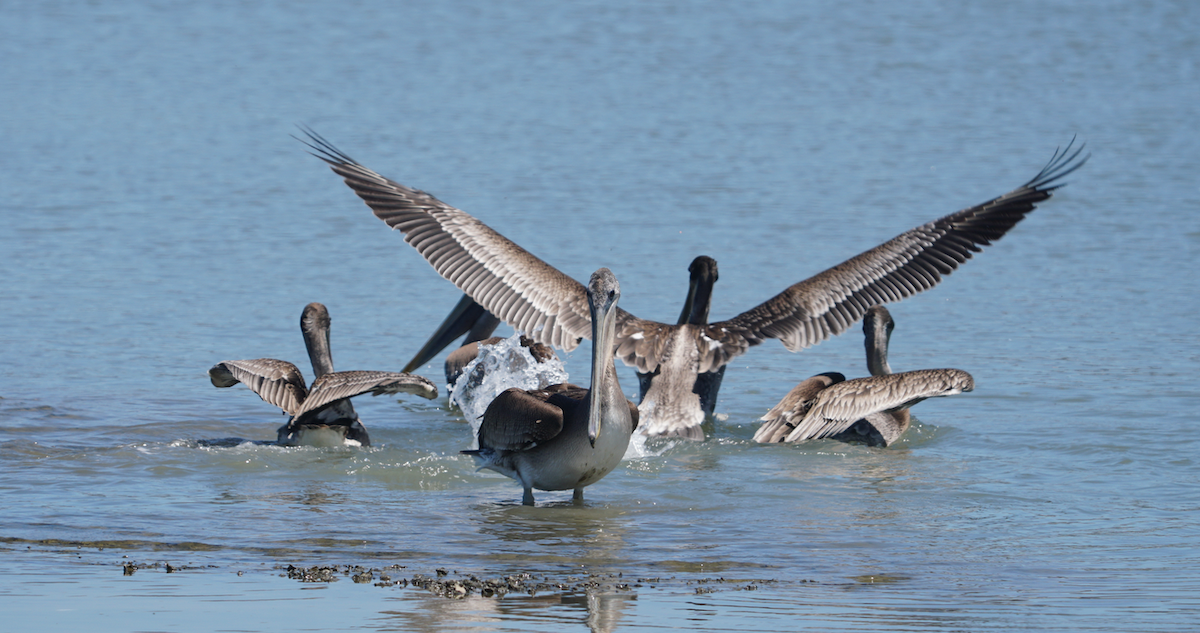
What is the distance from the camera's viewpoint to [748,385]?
32.3 feet

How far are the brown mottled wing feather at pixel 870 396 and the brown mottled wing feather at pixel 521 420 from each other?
6.21ft

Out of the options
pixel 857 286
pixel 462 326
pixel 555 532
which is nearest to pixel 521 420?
pixel 555 532

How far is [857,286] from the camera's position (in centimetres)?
913

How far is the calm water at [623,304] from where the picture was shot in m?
5.21

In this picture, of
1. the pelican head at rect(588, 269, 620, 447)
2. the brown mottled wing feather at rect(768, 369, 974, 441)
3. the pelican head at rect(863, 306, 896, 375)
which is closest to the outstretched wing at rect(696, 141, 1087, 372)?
the pelican head at rect(863, 306, 896, 375)

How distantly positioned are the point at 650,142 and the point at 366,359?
833 cm

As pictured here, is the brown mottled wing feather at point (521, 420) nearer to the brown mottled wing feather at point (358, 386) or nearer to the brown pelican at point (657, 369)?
the brown mottled wing feather at point (358, 386)

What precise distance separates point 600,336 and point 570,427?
1.68 feet

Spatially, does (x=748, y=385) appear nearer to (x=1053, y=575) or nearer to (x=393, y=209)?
(x=393, y=209)

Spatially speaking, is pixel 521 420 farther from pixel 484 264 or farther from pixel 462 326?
pixel 462 326

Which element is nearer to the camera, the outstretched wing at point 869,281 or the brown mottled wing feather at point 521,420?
the brown mottled wing feather at point 521,420

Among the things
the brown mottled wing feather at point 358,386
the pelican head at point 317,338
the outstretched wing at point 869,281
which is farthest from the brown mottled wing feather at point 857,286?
Result: the pelican head at point 317,338

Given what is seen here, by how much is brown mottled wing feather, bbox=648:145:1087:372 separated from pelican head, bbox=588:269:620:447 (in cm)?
229

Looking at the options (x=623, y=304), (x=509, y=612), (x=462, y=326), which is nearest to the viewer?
(x=509, y=612)
